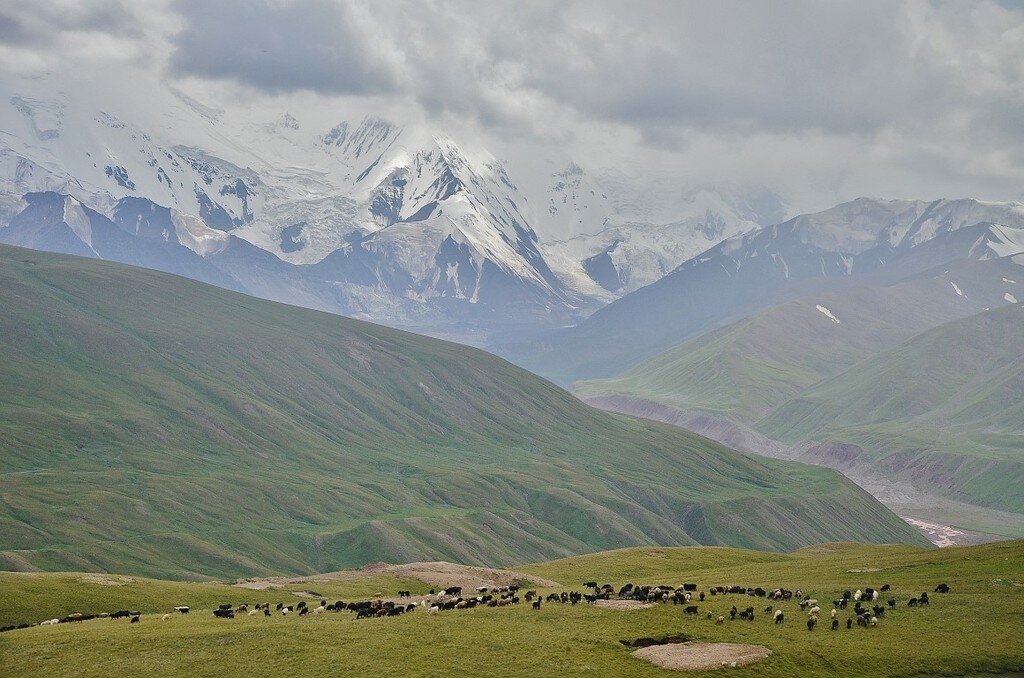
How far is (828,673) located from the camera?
212 feet

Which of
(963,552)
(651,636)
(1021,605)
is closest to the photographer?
(651,636)

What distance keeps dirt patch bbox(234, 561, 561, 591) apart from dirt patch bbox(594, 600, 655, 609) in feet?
104

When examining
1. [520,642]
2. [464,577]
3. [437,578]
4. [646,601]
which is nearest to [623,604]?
[646,601]

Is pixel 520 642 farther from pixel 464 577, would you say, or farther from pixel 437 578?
pixel 464 577

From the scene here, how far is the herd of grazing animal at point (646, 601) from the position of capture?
76312mm

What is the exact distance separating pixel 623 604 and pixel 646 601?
2.31 meters

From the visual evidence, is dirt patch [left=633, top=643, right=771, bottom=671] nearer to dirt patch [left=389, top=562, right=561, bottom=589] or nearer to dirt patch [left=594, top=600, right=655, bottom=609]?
dirt patch [left=594, top=600, right=655, bottom=609]

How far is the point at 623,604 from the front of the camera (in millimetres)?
81062

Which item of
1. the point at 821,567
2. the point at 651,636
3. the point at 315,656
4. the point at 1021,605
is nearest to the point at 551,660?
the point at 651,636

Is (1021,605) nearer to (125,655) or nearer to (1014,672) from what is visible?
(1014,672)

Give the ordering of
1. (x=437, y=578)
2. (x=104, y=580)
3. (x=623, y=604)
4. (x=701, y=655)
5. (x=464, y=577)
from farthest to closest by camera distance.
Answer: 1. (x=464, y=577)
2. (x=437, y=578)
3. (x=104, y=580)
4. (x=623, y=604)
5. (x=701, y=655)

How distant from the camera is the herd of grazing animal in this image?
7631 centimetres

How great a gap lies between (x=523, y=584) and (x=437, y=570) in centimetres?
1567

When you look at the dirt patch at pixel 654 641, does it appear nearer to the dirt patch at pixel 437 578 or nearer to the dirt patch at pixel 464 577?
the dirt patch at pixel 437 578
